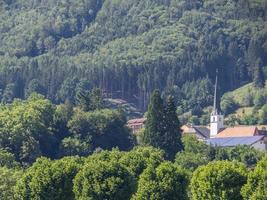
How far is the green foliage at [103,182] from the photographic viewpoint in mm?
103375

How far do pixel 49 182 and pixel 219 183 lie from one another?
16.1 metres

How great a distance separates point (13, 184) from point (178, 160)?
41644mm

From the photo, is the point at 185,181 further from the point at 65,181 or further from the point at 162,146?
the point at 162,146

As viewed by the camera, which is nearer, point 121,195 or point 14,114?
point 121,195

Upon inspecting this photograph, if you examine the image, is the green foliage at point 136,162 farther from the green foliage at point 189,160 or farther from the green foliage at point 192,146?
the green foliage at point 192,146

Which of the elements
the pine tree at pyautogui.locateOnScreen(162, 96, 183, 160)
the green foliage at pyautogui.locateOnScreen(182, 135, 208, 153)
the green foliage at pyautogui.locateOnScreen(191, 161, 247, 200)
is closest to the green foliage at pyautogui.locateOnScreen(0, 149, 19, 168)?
the pine tree at pyautogui.locateOnScreen(162, 96, 183, 160)

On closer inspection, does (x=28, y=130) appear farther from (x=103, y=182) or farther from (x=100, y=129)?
(x=103, y=182)

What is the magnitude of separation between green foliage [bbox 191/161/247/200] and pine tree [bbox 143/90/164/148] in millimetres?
58510

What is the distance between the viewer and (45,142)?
15688 centimetres

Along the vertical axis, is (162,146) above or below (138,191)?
below

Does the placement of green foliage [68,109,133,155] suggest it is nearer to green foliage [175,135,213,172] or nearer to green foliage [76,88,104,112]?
green foliage [76,88,104,112]

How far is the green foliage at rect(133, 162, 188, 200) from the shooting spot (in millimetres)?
103375

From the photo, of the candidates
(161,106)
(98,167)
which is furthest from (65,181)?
(161,106)

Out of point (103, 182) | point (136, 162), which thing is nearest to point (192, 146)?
point (136, 162)
